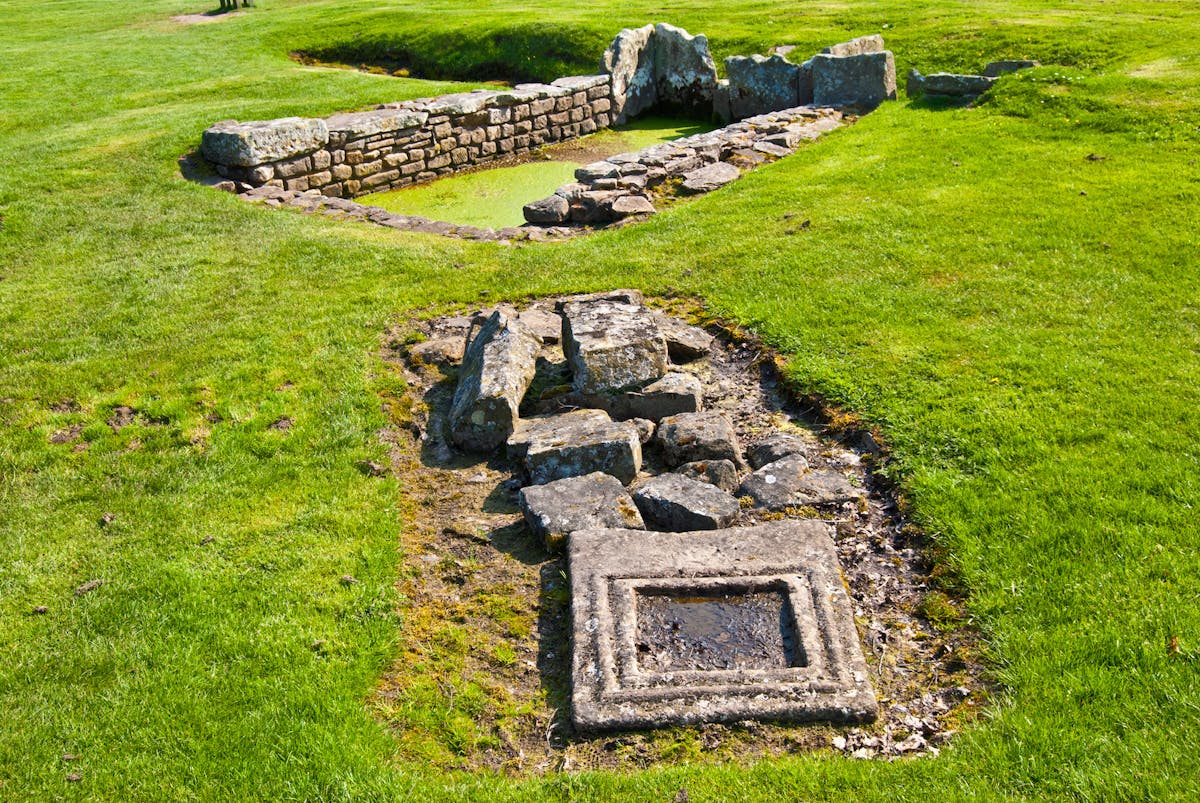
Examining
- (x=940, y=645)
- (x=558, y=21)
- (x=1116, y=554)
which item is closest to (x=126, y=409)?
(x=940, y=645)

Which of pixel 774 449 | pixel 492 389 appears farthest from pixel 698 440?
pixel 492 389

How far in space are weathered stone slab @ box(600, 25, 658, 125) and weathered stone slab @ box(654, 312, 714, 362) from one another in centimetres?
1145

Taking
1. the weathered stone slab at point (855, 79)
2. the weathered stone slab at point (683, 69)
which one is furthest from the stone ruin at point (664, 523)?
the weathered stone slab at point (683, 69)

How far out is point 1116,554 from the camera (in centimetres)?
523

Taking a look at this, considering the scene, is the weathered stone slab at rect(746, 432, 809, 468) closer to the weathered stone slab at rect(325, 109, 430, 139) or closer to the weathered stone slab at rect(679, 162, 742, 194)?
the weathered stone slab at rect(679, 162, 742, 194)

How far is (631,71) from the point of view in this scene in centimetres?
1895

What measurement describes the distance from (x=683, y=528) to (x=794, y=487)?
2.82ft

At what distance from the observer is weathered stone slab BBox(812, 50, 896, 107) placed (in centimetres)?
1595

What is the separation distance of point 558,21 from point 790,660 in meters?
20.4

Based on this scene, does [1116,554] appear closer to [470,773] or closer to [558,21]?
[470,773]

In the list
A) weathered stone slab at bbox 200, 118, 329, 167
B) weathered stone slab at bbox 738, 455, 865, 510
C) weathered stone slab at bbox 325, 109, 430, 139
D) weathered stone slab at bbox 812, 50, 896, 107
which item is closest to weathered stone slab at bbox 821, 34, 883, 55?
weathered stone slab at bbox 812, 50, 896, 107

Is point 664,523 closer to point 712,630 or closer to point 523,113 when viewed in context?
point 712,630

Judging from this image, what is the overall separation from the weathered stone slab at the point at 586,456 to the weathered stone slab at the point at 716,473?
14.6 inches

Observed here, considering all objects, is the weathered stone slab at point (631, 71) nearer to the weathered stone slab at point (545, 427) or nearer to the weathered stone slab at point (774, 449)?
the weathered stone slab at point (545, 427)
